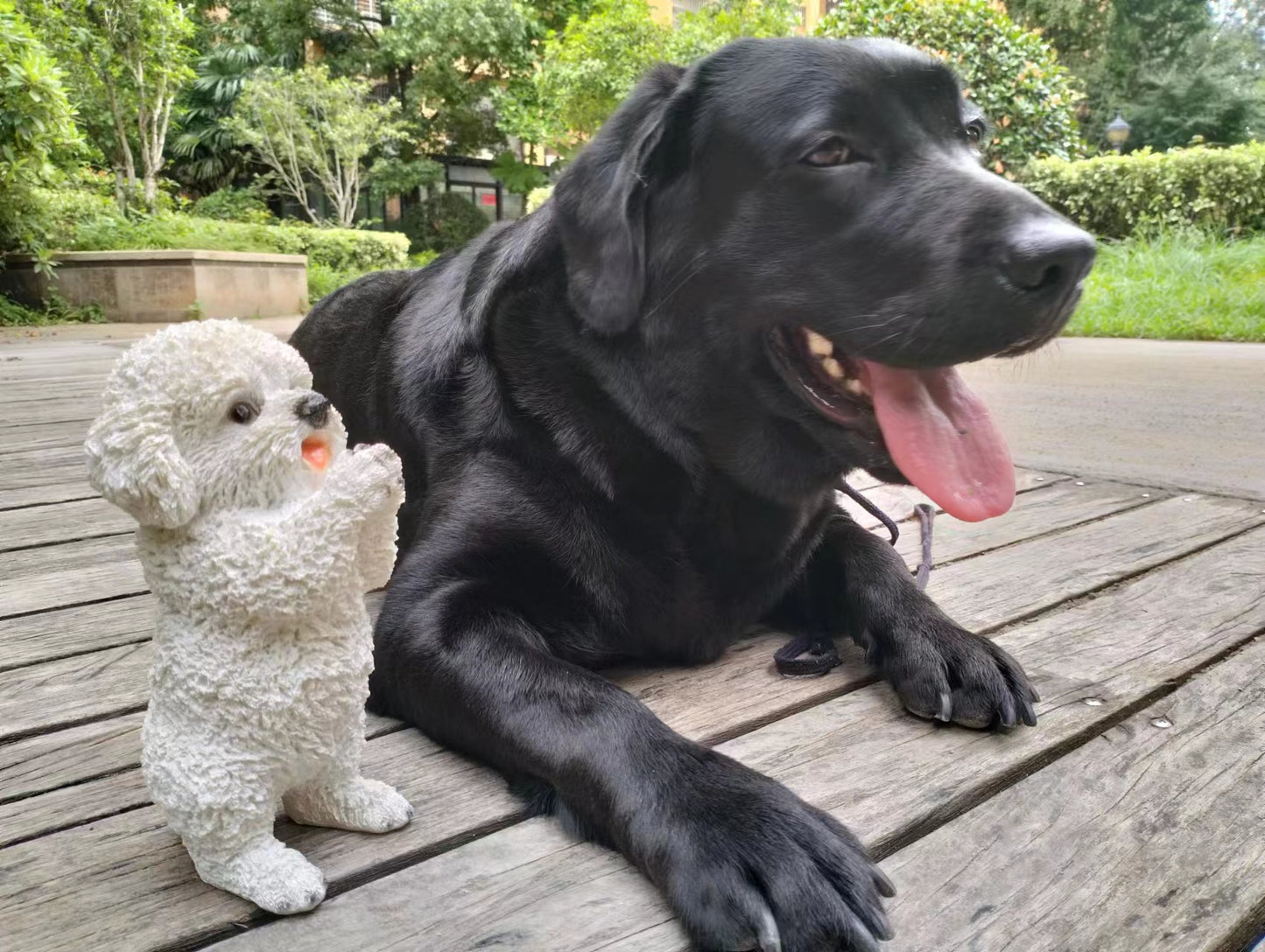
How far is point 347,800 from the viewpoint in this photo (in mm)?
1049

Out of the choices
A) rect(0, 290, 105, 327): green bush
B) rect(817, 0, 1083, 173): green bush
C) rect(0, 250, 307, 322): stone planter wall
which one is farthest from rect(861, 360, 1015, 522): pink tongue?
rect(0, 290, 105, 327): green bush

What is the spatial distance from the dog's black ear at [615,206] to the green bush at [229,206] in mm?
16303

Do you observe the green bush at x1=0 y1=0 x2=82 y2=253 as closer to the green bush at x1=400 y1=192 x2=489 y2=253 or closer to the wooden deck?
the wooden deck

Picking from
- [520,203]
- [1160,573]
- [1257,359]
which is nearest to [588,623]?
[1160,573]

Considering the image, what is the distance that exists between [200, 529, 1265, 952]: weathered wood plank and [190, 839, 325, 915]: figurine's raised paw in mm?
24

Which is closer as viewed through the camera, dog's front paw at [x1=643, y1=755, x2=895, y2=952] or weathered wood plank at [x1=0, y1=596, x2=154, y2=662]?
dog's front paw at [x1=643, y1=755, x2=895, y2=952]

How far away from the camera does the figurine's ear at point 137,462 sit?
0.81 m

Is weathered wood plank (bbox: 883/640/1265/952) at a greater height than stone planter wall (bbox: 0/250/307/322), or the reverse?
weathered wood plank (bbox: 883/640/1265/952)

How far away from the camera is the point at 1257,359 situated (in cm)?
566

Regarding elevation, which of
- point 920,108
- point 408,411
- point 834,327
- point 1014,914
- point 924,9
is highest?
point 924,9

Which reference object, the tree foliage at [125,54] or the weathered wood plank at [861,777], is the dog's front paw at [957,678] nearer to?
the weathered wood plank at [861,777]

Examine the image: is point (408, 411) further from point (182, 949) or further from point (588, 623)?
point (182, 949)

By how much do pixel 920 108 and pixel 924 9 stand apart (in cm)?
932

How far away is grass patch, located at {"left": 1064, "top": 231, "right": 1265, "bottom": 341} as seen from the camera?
6.97 m
